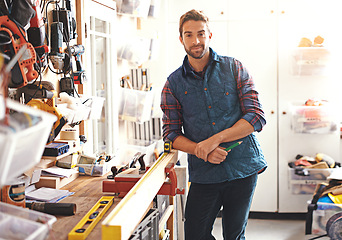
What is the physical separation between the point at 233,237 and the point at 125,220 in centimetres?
123

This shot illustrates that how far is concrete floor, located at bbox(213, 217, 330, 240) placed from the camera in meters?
3.71

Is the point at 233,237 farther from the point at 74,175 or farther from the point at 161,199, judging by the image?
the point at 74,175

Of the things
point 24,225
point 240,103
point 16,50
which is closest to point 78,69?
point 16,50

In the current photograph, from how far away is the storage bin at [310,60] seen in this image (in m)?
3.82

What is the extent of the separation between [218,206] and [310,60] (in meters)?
2.14

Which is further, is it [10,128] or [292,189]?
[292,189]

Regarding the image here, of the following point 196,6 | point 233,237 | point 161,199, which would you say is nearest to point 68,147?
point 161,199

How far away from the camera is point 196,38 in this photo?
2.13m

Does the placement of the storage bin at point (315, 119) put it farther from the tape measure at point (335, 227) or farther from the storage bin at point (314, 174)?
the tape measure at point (335, 227)

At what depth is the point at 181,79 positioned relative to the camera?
2266mm

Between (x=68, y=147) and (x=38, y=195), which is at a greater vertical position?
(x=68, y=147)

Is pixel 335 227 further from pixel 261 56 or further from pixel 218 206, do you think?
pixel 261 56

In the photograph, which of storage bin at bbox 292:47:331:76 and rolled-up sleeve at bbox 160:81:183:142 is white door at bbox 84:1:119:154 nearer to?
rolled-up sleeve at bbox 160:81:183:142

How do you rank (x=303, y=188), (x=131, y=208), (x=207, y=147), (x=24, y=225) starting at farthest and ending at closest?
1. (x=303, y=188)
2. (x=207, y=147)
3. (x=131, y=208)
4. (x=24, y=225)
